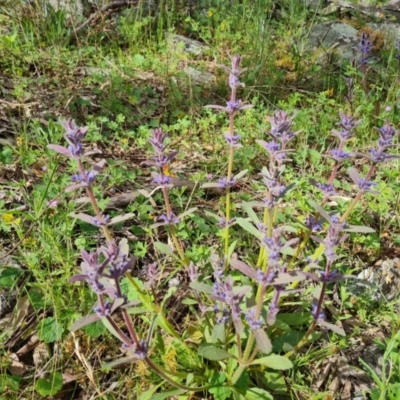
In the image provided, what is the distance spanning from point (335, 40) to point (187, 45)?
6.37 ft

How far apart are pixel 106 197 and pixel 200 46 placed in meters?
2.99

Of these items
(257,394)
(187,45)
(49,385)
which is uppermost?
(187,45)

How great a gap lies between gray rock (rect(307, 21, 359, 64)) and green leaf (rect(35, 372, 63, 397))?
4173 mm

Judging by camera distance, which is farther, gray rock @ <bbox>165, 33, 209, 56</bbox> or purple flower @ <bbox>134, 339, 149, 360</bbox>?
gray rock @ <bbox>165, 33, 209, 56</bbox>

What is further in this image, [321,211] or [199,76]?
[199,76]

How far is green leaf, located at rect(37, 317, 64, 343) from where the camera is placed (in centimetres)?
213

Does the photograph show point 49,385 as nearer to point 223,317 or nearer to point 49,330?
point 49,330

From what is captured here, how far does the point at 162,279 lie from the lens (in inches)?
99.9

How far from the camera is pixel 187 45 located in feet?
17.1

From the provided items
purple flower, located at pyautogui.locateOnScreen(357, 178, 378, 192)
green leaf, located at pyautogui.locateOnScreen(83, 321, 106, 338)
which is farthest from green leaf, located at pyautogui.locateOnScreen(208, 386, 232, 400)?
purple flower, located at pyautogui.locateOnScreen(357, 178, 378, 192)

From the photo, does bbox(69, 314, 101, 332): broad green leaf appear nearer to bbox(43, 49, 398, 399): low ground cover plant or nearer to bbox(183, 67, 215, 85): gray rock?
bbox(43, 49, 398, 399): low ground cover plant

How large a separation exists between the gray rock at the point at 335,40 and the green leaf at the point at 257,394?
3.89 meters

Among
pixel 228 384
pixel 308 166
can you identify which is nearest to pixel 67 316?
pixel 228 384

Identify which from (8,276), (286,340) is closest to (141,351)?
(286,340)
